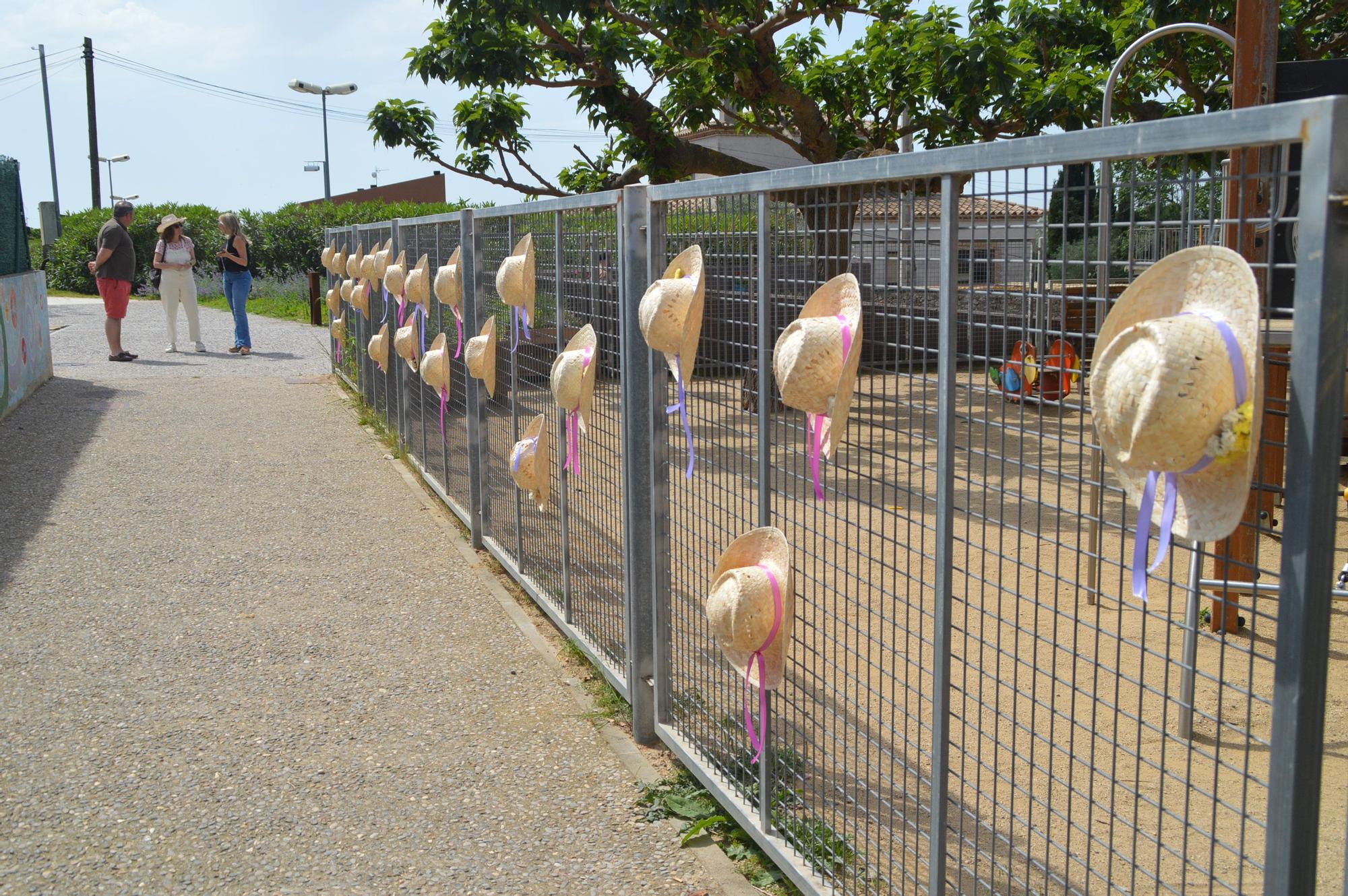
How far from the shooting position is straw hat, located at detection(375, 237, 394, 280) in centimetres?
864

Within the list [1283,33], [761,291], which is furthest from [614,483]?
[1283,33]

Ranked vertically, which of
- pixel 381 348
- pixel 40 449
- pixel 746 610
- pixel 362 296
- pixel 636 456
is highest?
pixel 362 296

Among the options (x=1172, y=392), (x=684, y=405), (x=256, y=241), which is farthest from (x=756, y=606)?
(x=256, y=241)

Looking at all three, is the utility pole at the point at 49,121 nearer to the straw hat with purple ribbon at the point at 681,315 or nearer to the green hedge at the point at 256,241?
the green hedge at the point at 256,241

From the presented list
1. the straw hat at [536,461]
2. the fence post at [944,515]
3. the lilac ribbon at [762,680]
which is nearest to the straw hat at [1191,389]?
the fence post at [944,515]

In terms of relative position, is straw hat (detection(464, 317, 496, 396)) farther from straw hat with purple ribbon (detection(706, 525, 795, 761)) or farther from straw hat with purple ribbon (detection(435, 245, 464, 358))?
straw hat with purple ribbon (detection(706, 525, 795, 761))

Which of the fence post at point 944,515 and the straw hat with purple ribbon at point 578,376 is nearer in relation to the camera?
the fence post at point 944,515

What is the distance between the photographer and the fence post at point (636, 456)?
396 cm

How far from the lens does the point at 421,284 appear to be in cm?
721

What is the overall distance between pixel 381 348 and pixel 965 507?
6822mm

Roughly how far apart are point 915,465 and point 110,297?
597 inches

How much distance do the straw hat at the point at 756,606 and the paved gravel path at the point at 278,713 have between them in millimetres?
712

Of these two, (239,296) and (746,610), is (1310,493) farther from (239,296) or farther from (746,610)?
(239,296)

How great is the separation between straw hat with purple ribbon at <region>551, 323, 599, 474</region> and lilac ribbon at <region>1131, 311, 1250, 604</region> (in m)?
2.78
